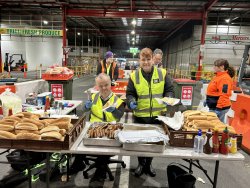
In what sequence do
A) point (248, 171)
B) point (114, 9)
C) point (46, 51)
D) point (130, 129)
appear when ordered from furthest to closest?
point (46, 51)
point (114, 9)
point (248, 171)
point (130, 129)

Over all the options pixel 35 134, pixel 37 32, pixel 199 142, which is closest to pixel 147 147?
pixel 199 142

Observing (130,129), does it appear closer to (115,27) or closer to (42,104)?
(42,104)

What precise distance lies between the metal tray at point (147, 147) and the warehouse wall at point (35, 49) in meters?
24.3

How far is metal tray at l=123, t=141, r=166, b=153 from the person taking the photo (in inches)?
79.2

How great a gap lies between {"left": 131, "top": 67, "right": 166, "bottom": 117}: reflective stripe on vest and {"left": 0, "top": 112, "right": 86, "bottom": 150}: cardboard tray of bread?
1088mm

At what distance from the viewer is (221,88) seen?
12.9 feet

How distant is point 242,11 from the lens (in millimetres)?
15867

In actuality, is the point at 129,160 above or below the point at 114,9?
below

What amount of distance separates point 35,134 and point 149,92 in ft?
5.27

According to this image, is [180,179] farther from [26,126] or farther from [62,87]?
[62,87]

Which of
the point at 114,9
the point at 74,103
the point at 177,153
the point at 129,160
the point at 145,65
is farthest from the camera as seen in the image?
the point at 114,9

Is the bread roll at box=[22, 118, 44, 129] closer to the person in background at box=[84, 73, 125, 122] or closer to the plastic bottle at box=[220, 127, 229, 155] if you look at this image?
the person in background at box=[84, 73, 125, 122]

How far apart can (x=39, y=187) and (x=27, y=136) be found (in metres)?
1.34

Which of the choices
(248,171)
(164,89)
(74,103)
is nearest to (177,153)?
(164,89)
